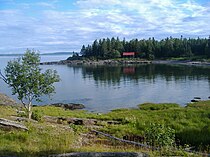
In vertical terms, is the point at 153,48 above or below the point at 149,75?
above

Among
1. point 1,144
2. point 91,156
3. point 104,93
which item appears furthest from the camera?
point 104,93

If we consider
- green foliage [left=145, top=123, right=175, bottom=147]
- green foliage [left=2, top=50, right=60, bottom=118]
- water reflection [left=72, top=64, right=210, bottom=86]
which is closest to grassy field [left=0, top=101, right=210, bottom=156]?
green foliage [left=145, top=123, right=175, bottom=147]

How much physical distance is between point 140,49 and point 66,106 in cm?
14434

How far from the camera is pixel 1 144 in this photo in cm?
1144

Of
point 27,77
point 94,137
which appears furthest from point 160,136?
point 27,77

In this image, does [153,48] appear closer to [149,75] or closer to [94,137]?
[149,75]

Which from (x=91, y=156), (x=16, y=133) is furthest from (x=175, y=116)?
(x=91, y=156)

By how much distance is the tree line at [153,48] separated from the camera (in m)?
177

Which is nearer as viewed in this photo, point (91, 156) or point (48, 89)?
point (91, 156)

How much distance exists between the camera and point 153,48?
187000 millimetres

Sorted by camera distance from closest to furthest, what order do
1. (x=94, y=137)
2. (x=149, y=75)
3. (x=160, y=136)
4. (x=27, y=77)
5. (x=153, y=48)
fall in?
(x=160, y=136) → (x=94, y=137) → (x=27, y=77) → (x=149, y=75) → (x=153, y=48)

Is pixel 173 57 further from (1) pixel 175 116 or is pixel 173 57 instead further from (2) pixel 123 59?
(1) pixel 175 116

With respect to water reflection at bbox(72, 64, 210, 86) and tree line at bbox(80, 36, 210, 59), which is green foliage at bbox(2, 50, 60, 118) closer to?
water reflection at bbox(72, 64, 210, 86)

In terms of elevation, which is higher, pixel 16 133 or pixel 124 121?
pixel 16 133
